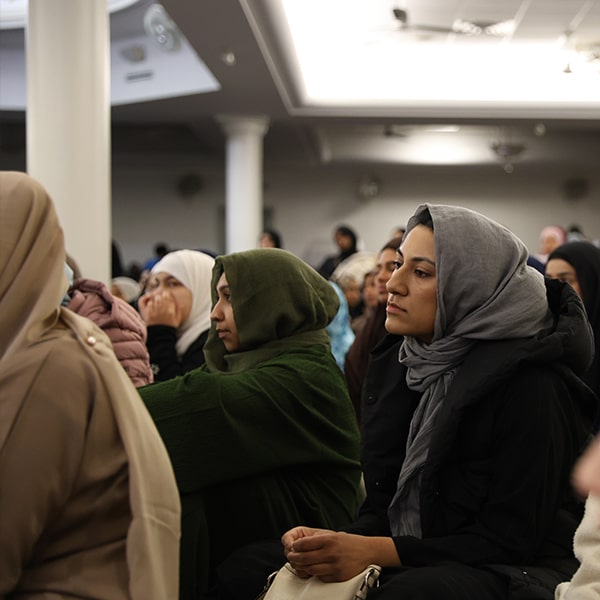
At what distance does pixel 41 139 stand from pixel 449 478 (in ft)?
13.3

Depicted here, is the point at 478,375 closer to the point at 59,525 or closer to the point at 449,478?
the point at 449,478

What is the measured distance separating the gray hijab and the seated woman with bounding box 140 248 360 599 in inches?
18.1

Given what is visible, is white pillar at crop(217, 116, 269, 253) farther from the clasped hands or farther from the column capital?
the clasped hands

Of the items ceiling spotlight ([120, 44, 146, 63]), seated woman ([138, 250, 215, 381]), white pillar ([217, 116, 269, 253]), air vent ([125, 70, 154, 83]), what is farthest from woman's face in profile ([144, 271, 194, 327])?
white pillar ([217, 116, 269, 253])

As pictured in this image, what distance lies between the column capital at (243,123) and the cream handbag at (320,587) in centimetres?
959

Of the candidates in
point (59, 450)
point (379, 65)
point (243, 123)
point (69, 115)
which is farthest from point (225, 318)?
point (243, 123)

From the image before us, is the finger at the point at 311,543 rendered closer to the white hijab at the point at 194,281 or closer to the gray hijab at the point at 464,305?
the gray hijab at the point at 464,305

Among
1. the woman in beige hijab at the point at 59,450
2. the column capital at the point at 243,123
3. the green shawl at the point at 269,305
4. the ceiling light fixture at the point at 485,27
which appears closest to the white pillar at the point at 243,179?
the column capital at the point at 243,123

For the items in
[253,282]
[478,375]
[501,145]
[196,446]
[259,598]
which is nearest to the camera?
[478,375]

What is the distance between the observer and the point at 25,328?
151 cm

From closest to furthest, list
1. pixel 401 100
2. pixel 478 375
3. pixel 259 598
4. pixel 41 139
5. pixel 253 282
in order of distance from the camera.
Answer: pixel 478 375 → pixel 259 598 → pixel 253 282 → pixel 41 139 → pixel 401 100

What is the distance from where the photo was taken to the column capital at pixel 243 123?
11391 mm

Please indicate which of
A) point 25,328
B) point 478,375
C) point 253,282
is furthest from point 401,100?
point 25,328

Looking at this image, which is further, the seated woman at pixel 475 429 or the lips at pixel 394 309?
the lips at pixel 394 309
